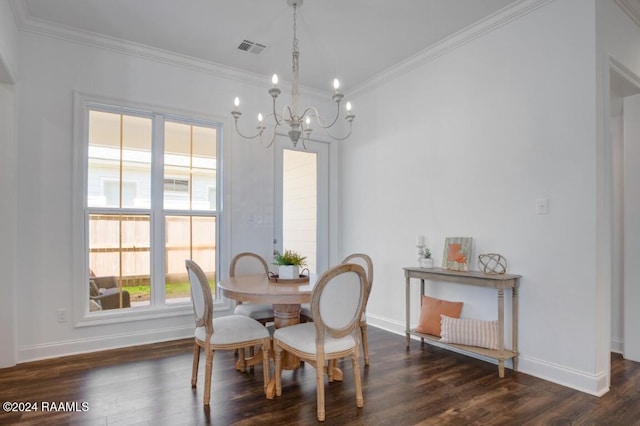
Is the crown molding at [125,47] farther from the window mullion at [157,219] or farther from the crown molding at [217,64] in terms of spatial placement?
the window mullion at [157,219]

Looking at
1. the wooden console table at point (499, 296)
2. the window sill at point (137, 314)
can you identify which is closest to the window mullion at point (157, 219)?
the window sill at point (137, 314)

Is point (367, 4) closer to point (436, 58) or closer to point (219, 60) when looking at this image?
point (436, 58)

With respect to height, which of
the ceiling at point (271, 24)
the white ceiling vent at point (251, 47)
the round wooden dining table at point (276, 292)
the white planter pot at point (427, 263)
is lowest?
the round wooden dining table at point (276, 292)

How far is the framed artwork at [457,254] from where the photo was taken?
347cm

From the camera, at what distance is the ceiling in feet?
10.4

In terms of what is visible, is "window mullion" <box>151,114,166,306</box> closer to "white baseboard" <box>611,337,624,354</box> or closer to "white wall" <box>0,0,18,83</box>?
"white wall" <box>0,0,18,83</box>

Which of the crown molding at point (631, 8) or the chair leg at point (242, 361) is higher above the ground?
the crown molding at point (631, 8)

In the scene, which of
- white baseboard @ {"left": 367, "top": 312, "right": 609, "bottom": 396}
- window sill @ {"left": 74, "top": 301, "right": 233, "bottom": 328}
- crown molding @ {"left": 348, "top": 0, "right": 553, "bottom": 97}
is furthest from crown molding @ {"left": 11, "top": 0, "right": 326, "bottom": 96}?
white baseboard @ {"left": 367, "top": 312, "right": 609, "bottom": 396}

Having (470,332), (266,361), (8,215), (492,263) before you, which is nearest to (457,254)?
(492,263)

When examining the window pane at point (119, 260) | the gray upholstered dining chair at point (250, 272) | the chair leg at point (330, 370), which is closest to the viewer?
the chair leg at point (330, 370)

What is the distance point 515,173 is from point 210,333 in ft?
8.89

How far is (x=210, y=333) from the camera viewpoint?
8.40ft

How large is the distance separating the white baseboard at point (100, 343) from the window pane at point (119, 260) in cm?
31

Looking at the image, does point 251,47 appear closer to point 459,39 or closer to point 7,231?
point 459,39
